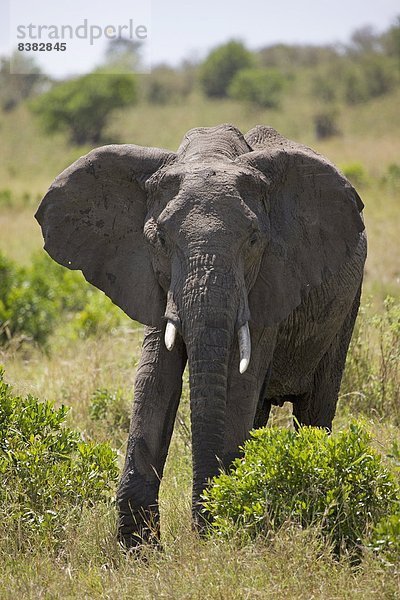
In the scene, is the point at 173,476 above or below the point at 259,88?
below

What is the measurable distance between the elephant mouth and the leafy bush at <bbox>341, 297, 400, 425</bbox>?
2933 mm

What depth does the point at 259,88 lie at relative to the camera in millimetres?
47188

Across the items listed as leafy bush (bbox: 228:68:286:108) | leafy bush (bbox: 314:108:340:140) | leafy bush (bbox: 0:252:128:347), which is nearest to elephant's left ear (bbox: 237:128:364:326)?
leafy bush (bbox: 0:252:128:347)

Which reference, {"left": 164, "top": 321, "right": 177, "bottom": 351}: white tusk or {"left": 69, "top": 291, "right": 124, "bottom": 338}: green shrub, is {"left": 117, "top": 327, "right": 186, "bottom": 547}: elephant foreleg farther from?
{"left": 69, "top": 291, "right": 124, "bottom": 338}: green shrub

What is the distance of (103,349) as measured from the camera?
902 cm

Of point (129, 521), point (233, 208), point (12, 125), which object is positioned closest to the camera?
point (233, 208)

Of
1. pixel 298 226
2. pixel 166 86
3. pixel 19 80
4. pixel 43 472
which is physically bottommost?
pixel 43 472

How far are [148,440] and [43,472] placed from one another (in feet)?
1.92

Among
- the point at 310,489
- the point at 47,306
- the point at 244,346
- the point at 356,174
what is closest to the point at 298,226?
the point at 244,346

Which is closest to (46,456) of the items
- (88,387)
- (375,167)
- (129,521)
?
(129,521)

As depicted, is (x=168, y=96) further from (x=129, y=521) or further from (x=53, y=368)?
(x=129, y=521)

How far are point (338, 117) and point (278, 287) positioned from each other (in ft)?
112

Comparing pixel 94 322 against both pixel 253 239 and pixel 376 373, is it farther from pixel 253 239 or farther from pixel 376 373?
pixel 253 239

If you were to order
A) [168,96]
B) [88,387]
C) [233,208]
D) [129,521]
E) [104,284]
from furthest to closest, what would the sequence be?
[168,96]
[88,387]
[104,284]
[129,521]
[233,208]
